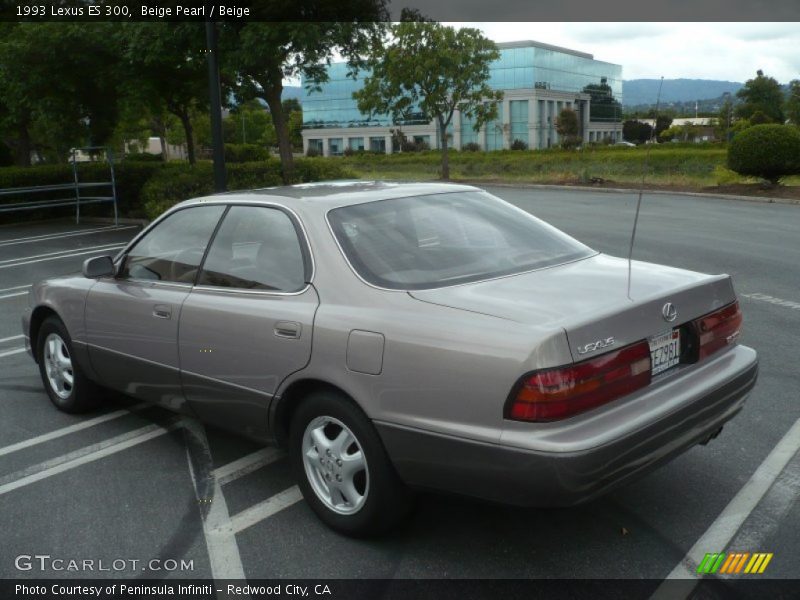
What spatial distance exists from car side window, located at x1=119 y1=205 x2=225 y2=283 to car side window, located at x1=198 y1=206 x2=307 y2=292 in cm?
15

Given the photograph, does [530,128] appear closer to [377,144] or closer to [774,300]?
[377,144]

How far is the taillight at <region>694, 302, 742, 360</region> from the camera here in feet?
12.5

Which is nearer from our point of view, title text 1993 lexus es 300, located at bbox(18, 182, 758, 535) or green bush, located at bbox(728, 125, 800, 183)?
title text 1993 lexus es 300, located at bbox(18, 182, 758, 535)

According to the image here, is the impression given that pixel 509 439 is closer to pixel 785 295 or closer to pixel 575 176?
pixel 785 295

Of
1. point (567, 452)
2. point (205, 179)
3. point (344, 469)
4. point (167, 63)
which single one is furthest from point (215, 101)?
point (567, 452)

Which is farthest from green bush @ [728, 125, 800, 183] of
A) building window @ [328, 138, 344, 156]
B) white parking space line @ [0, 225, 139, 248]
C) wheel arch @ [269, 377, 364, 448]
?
building window @ [328, 138, 344, 156]

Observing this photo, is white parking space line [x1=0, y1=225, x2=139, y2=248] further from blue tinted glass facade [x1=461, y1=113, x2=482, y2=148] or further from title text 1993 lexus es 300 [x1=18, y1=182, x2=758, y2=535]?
blue tinted glass facade [x1=461, y1=113, x2=482, y2=148]

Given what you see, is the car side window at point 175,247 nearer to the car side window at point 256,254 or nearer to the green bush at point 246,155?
the car side window at point 256,254

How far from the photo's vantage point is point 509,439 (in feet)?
10.3

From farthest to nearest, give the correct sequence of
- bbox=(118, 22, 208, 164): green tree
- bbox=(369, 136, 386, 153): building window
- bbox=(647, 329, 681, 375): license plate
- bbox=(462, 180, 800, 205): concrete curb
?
bbox=(369, 136, 386, 153): building window
bbox=(462, 180, 800, 205): concrete curb
bbox=(118, 22, 208, 164): green tree
bbox=(647, 329, 681, 375): license plate

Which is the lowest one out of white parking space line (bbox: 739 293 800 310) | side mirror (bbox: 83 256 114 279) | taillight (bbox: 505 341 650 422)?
white parking space line (bbox: 739 293 800 310)

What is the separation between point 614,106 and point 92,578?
98.2 metres

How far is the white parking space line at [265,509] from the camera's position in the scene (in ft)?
13.4

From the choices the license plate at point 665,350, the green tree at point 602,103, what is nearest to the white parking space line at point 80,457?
the license plate at point 665,350
